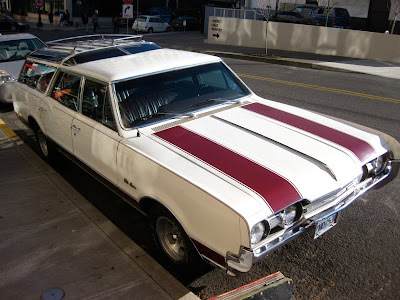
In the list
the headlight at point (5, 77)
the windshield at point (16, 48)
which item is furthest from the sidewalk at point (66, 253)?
the windshield at point (16, 48)

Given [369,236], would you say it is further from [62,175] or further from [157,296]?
[62,175]

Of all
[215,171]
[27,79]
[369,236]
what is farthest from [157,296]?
[27,79]

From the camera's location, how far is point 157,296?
11.5ft

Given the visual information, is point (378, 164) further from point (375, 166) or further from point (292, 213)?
point (292, 213)

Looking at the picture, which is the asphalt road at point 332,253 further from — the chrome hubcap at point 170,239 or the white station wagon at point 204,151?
the white station wagon at point 204,151

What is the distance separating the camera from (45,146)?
630cm

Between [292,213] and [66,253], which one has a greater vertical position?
[292,213]

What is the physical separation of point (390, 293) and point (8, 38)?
10.5 metres

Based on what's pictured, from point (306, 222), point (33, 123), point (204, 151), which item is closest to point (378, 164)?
point (306, 222)

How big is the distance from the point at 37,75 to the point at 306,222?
4.68 m

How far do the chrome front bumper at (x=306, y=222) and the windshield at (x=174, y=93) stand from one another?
5.72ft

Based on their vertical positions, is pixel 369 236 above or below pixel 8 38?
below

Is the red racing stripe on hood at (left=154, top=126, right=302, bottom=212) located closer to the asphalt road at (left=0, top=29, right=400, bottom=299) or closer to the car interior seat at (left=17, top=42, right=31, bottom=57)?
the asphalt road at (left=0, top=29, right=400, bottom=299)

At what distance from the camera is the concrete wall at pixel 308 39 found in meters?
17.0
